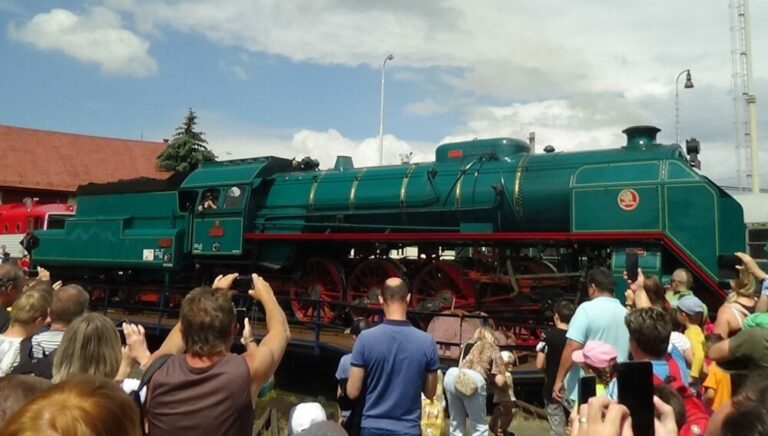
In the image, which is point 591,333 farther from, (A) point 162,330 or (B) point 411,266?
(A) point 162,330

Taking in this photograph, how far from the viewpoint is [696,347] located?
4.87 metres

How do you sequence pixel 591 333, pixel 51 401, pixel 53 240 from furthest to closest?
pixel 53 240 < pixel 591 333 < pixel 51 401

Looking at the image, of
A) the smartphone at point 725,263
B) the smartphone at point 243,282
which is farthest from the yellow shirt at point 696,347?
the smartphone at point 725,263

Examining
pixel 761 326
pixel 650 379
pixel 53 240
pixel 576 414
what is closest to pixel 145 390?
pixel 576 414

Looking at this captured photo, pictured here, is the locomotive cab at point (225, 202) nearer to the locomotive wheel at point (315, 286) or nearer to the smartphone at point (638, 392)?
the locomotive wheel at point (315, 286)

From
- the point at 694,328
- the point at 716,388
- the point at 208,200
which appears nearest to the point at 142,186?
the point at 208,200

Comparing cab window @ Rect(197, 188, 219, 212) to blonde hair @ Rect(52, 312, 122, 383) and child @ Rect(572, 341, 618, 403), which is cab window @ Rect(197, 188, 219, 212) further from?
child @ Rect(572, 341, 618, 403)

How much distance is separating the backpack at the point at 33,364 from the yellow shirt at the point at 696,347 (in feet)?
14.0

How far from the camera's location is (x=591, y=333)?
4484mm

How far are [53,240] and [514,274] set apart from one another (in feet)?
38.9

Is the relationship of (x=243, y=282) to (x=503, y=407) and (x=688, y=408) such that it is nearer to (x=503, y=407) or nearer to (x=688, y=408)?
(x=503, y=407)

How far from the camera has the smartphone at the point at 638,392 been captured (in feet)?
5.75

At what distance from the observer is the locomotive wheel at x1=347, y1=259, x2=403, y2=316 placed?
10453 millimetres

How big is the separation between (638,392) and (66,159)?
160ft
